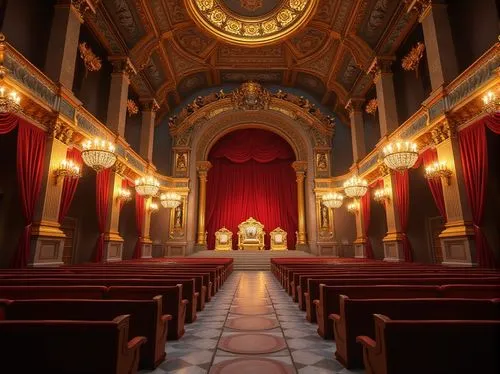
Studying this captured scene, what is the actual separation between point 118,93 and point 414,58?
10.7m

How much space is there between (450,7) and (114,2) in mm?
10441

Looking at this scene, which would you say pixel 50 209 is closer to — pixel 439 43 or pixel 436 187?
pixel 436 187

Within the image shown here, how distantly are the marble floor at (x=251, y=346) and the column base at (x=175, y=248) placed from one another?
11317 millimetres

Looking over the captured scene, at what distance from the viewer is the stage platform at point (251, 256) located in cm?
1316

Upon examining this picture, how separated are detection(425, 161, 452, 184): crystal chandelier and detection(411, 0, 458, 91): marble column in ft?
6.76

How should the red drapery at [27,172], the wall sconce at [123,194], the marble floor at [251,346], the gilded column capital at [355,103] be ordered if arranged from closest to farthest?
the marble floor at [251,346], the red drapery at [27,172], the wall sconce at [123,194], the gilded column capital at [355,103]

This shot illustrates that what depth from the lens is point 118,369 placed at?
5.10 feet

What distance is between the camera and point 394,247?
33.1 ft

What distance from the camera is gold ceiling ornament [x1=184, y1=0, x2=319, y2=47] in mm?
12141

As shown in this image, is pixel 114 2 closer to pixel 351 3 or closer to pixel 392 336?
pixel 351 3

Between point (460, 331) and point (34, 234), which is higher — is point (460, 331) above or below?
below

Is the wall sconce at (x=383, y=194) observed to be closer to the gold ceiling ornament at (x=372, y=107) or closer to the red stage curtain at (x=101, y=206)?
the gold ceiling ornament at (x=372, y=107)

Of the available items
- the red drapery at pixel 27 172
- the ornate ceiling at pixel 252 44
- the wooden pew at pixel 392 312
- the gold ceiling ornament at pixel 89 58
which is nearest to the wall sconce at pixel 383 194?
the ornate ceiling at pixel 252 44

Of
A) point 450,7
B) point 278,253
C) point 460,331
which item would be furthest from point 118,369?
point 278,253
